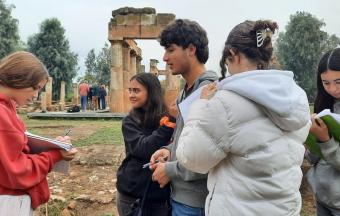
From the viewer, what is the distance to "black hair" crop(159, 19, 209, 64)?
268 cm

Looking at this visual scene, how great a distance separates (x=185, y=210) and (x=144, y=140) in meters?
0.70

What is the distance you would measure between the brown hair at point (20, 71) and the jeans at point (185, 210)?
111 cm

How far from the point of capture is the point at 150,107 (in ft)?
10.6

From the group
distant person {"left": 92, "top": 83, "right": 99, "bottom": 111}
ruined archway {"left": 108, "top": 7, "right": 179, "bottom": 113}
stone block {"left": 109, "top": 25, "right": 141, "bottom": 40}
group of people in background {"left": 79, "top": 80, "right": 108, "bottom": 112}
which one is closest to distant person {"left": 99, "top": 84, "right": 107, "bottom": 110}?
group of people in background {"left": 79, "top": 80, "right": 108, "bottom": 112}

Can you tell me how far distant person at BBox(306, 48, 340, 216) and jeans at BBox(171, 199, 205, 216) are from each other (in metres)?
0.78

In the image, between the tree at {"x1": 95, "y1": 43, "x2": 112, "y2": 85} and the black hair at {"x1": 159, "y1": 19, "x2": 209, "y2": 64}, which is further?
the tree at {"x1": 95, "y1": 43, "x2": 112, "y2": 85}

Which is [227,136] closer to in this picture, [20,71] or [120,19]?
[20,71]

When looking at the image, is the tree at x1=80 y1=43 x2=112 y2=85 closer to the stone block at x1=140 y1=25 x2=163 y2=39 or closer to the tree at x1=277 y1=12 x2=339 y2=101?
the tree at x1=277 y1=12 x2=339 y2=101

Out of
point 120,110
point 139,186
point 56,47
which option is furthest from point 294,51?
point 139,186

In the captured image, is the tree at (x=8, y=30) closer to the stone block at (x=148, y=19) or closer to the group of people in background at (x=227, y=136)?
the stone block at (x=148, y=19)

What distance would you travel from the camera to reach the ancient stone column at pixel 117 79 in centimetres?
2092

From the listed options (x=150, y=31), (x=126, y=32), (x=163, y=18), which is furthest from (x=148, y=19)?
(x=126, y=32)

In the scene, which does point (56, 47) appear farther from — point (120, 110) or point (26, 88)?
point (26, 88)

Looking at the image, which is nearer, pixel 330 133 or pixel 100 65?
pixel 330 133
